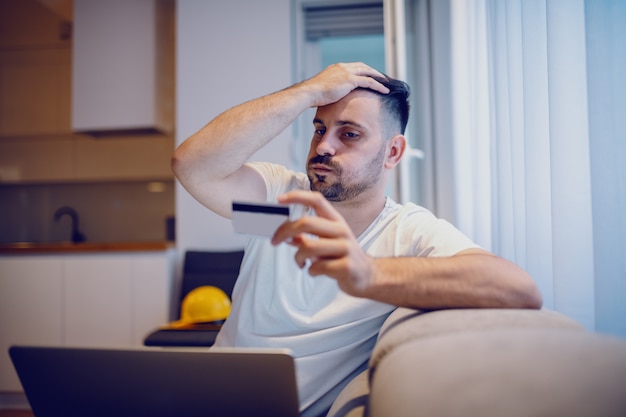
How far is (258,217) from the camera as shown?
2.26 feet

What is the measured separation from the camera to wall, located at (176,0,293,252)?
2.94 metres

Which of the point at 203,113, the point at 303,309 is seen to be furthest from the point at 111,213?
the point at 303,309

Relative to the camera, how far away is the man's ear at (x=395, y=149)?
1.35 metres

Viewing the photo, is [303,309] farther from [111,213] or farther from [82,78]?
[111,213]

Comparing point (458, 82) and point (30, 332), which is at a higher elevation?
point (458, 82)

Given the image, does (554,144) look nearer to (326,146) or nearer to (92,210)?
(326,146)

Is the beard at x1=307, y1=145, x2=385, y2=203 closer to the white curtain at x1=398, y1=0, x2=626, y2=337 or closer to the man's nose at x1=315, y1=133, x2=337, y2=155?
the man's nose at x1=315, y1=133, x2=337, y2=155

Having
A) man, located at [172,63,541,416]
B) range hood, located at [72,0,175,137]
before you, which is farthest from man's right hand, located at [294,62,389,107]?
range hood, located at [72,0,175,137]

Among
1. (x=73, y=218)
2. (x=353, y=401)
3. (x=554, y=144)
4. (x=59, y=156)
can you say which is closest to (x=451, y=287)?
(x=353, y=401)

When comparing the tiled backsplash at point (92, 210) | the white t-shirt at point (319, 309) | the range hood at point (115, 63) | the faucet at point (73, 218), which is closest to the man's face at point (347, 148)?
the white t-shirt at point (319, 309)

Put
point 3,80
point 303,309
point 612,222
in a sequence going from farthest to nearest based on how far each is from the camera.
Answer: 1. point 3,80
2. point 303,309
3. point 612,222

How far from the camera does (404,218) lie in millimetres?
1179

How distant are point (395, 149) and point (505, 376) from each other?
94 centimetres

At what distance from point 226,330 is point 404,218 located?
1.67ft
